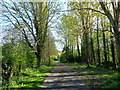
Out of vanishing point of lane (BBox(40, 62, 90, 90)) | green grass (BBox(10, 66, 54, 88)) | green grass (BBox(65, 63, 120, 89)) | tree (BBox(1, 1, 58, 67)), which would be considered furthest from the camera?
tree (BBox(1, 1, 58, 67))

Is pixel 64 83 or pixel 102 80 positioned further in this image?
pixel 102 80

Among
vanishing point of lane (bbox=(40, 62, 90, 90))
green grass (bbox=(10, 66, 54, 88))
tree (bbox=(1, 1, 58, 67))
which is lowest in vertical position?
vanishing point of lane (bbox=(40, 62, 90, 90))

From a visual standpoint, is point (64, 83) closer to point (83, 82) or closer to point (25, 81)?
point (83, 82)

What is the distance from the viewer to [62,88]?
6031 millimetres

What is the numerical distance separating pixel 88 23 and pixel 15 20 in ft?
29.1

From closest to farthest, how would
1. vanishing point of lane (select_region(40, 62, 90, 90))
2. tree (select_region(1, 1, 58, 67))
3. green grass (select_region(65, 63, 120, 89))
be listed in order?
1. green grass (select_region(65, 63, 120, 89))
2. vanishing point of lane (select_region(40, 62, 90, 90))
3. tree (select_region(1, 1, 58, 67))

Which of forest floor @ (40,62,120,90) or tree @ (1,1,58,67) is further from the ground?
tree @ (1,1,58,67)

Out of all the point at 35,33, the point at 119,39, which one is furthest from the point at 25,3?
the point at 119,39

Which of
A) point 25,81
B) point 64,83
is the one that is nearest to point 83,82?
point 64,83

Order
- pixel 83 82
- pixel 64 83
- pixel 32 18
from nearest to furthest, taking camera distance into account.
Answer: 1. pixel 64 83
2. pixel 83 82
3. pixel 32 18

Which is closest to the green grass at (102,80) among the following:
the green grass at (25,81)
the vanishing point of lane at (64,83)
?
the vanishing point of lane at (64,83)

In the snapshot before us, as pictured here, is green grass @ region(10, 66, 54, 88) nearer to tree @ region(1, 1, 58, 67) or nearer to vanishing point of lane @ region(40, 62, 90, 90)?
vanishing point of lane @ region(40, 62, 90, 90)

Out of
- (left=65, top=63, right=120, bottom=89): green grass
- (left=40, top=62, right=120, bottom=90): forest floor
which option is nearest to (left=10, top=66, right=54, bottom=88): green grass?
(left=40, top=62, right=120, bottom=90): forest floor

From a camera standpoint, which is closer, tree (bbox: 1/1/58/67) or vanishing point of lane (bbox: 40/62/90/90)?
vanishing point of lane (bbox: 40/62/90/90)
